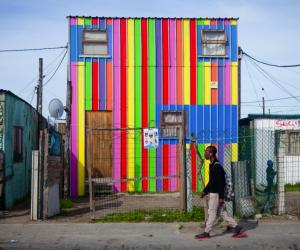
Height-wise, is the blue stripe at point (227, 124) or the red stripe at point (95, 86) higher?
the red stripe at point (95, 86)

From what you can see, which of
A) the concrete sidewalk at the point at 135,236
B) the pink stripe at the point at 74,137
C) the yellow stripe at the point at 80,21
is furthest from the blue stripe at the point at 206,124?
the concrete sidewalk at the point at 135,236

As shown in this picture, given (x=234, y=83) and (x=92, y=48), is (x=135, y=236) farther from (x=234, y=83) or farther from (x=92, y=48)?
(x=234, y=83)

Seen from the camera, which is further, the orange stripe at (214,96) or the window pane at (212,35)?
the window pane at (212,35)

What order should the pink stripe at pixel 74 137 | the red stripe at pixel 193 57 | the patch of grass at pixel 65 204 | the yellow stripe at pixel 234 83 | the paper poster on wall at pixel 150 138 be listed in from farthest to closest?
the yellow stripe at pixel 234 83 → the red stripe at pixel 193 57 → the pink stripe at pixel 74 137 → the patch of grass at pixel 65 204 → the paper poster on wall at pixel 150 138

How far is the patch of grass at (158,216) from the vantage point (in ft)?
37.9

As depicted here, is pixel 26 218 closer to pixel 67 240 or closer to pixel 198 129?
Result: pixel 67 240

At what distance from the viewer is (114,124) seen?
1745 centimetres

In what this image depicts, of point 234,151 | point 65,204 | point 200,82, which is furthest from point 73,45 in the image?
point 234,151

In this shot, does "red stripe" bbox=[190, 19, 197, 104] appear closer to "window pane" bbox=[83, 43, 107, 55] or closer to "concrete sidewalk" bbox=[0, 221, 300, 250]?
"window pane" bbox=[83, 43, 107, 55]

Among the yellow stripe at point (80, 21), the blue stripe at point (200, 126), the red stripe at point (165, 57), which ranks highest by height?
the yellow stripe at point (80, 21)

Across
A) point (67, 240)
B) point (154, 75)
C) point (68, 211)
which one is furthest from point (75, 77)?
point (67, 240)

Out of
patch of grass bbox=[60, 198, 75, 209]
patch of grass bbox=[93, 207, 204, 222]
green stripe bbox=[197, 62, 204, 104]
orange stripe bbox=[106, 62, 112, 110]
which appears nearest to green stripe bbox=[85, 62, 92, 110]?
orange stripe bbox=[106, 62, 112, 110]

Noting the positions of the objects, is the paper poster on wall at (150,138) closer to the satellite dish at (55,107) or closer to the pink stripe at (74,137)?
the pink stripe at (74,137)

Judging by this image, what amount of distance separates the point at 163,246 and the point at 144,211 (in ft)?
11.2
